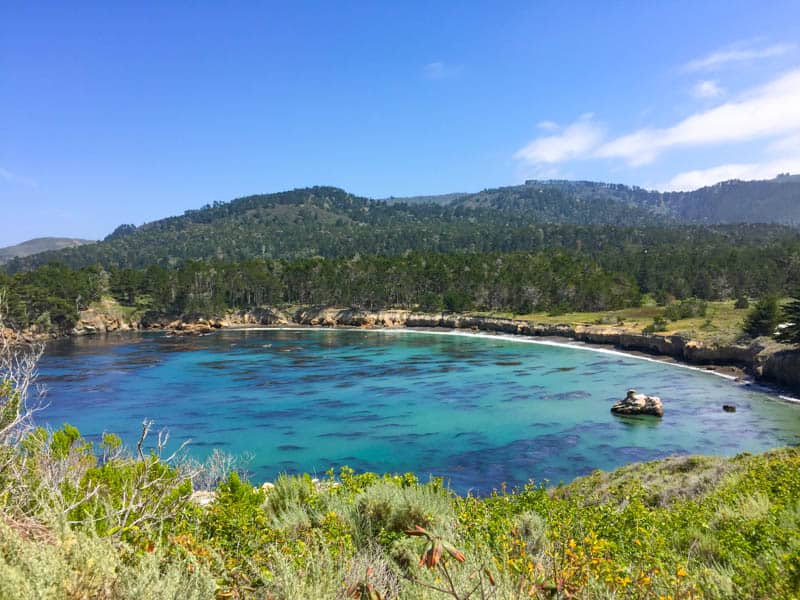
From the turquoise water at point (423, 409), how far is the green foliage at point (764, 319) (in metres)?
9.44

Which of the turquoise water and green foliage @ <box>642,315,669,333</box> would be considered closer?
the turquoise water

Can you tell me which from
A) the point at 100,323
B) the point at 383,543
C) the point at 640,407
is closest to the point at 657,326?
the point at 640,407

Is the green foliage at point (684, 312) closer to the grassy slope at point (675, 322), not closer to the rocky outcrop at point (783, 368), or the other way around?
the grassy slope at point (675, 322)

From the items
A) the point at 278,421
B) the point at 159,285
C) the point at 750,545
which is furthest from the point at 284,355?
the point at 750,545

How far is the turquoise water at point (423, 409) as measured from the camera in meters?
29.9

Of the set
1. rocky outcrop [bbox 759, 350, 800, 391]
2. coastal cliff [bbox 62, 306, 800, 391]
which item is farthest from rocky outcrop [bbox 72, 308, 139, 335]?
rocky outcrop [bbox 759, 350, 800, 391]

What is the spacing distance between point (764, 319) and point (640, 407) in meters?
28.5

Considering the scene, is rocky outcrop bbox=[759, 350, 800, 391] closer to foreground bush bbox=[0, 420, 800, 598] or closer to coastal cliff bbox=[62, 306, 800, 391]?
coastal cliff bbox=[62, 306, 800, 391]

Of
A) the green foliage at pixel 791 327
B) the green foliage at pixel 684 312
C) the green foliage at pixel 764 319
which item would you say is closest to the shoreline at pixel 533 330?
the green foliage at pixel 791 327

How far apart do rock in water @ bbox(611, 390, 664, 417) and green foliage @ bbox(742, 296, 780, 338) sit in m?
25.9

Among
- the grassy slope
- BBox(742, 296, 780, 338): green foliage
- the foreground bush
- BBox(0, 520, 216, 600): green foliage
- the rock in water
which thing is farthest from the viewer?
the grassy slope

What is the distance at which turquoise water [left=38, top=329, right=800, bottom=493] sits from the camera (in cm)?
2989

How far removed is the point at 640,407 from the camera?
3812 cm

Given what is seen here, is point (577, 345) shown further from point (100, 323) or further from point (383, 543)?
point (100, 323)
